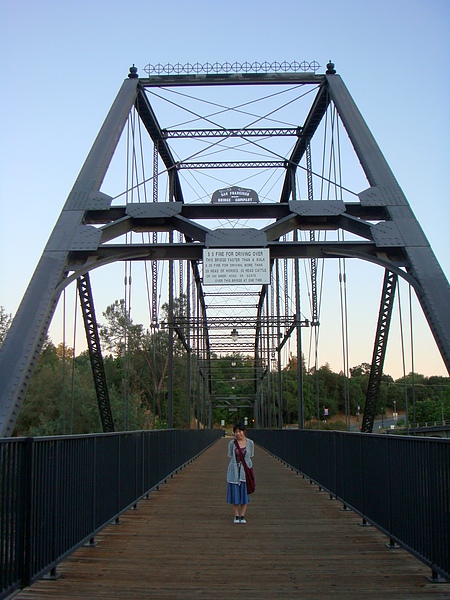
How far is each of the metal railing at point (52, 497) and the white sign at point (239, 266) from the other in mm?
6129

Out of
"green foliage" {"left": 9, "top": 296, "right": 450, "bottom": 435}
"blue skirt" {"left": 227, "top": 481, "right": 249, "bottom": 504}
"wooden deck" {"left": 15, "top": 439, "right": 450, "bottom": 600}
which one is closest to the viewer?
"wooden deck" {"left": 15, "top": 439, "right": 450, "bottom": 600}

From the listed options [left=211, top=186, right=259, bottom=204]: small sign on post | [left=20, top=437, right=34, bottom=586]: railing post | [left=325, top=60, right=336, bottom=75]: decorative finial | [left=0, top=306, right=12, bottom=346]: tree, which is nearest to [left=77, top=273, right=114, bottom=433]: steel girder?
[left=211, top=186, right=259, bottom=204]: small sign on post

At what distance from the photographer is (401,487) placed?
7258 millimetres

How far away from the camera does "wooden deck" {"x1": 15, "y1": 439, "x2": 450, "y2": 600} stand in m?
5.90

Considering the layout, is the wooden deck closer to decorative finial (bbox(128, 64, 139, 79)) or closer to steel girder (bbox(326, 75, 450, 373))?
steel girder (bbox(326, 75, 450, 373))

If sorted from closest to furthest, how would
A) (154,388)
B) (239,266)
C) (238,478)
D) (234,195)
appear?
(238,478)
(239,266)
(234,195)
(154,388)

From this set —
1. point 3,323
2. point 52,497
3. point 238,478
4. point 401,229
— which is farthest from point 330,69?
point 3,323

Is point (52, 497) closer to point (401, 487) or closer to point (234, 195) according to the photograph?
point (401, 487)

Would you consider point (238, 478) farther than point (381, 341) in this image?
No

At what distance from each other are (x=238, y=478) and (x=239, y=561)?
290 cm

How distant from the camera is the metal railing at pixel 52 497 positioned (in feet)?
17.7

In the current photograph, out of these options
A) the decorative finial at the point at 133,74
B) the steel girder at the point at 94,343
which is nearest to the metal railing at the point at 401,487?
the steel girder at the point at 94,343

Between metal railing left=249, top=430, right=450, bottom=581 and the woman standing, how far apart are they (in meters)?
1.47

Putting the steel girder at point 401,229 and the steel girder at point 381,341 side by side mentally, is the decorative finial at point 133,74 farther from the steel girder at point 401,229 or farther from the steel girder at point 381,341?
the steel girder at point 381,341
